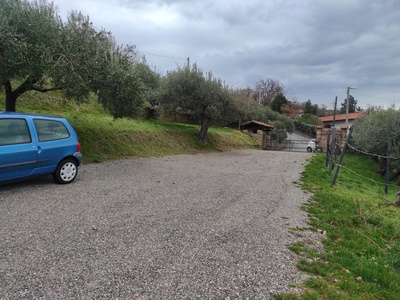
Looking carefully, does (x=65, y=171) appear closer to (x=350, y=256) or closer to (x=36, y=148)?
(x=36, y=148)

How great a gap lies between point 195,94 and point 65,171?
13.3 metres

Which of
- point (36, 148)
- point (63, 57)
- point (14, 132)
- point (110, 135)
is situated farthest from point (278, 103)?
point (14, 132)

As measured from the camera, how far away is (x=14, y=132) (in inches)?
237

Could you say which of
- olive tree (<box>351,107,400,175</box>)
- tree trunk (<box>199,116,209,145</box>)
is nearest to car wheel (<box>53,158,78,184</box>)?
tree trunk (<box>199,116,209,145</box>)

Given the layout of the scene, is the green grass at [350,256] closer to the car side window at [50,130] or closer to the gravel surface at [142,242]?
the gravel surface at [142,242]

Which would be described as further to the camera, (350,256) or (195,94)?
(195,94)

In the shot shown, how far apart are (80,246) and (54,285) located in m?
0.92

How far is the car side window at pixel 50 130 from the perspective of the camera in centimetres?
649

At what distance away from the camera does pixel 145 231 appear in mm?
4324

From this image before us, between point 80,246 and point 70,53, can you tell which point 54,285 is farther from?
point 70,53

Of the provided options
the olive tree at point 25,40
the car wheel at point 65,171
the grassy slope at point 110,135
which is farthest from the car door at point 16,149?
the grassy slope at point 110,135

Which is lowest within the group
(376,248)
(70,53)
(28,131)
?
(376,248)

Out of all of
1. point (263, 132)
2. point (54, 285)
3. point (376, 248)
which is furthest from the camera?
point (263, 132)

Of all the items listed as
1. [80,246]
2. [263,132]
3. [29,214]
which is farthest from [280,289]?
[263,132]
